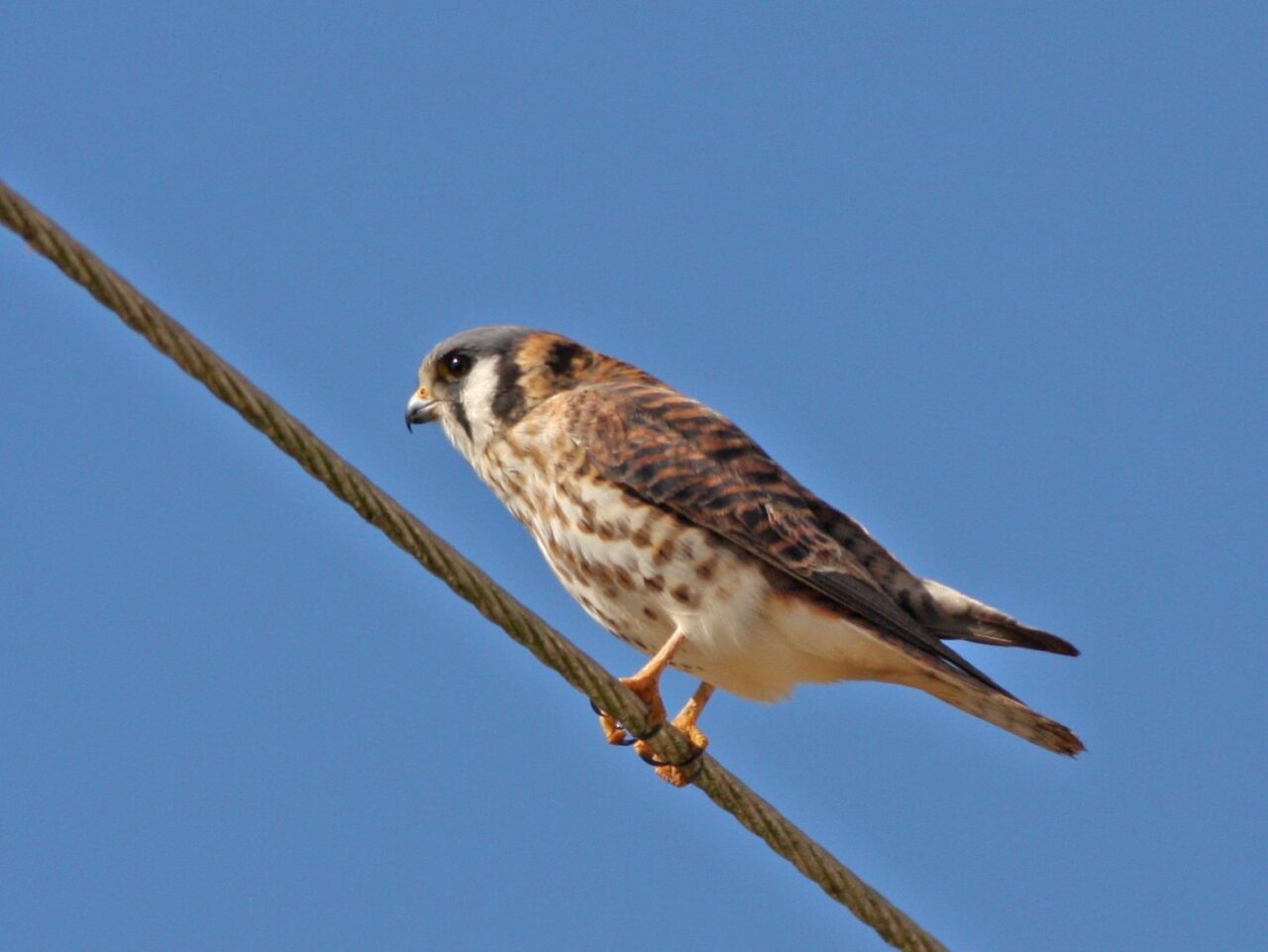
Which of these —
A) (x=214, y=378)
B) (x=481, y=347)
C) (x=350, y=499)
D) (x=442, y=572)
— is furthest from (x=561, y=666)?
(x=481, y=347)

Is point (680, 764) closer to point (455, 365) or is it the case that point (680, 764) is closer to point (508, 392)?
point (508, 392)

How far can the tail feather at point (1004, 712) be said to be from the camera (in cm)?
470

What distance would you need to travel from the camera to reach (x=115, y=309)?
123 inches

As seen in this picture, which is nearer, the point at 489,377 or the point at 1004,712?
the point at 1004,712

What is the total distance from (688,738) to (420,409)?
1.58 metres

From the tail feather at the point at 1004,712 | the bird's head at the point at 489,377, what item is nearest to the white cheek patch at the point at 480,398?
the bird's head at the point at 489,377

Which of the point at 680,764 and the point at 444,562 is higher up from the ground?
the point at 680,764

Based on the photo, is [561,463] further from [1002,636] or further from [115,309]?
[115,309]

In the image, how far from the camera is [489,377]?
18.6 ft

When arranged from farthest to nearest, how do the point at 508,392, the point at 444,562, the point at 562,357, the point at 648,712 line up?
the point at 562,357 → the point at 508,392 → the point at 648,712 → the point at 444,562

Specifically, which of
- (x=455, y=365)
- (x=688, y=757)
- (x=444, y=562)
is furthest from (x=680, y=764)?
(x=455, y=365)

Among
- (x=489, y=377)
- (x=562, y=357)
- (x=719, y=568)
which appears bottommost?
(x=719, y=568)

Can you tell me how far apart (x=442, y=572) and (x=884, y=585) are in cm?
181

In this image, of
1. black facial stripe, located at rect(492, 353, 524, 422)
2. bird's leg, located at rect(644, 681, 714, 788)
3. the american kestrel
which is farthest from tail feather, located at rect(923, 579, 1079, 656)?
black facial stripe, located at rect(492, 353, 524, 422)
